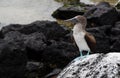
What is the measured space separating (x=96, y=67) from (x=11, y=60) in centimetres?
693

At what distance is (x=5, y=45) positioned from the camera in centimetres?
Result: 1542

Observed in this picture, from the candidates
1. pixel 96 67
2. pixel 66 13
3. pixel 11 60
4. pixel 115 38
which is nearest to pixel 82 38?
pixel 96 67

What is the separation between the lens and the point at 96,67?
28.9 ft

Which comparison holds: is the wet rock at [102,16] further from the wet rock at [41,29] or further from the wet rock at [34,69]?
the wet rock at [34,69]

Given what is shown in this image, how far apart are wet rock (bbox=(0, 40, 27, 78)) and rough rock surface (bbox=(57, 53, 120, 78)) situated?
6.13m

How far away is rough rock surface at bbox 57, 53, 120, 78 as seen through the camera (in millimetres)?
8531

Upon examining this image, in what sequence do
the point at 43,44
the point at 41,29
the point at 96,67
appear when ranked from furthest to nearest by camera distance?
the point at 41,29 → the point at 43,44 → the point at 96,67

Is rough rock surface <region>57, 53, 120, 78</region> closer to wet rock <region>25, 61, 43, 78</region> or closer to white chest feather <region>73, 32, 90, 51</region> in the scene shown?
white chest feather <region>73, 32, 90, 51</region>

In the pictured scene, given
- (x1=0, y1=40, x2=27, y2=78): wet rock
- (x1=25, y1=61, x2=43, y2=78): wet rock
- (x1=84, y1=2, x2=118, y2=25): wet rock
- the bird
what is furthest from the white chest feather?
(x1=84, y1=2, x2=118, y2=25): wet rock

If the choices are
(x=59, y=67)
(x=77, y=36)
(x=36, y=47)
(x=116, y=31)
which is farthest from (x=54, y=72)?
(x=116, y=31)

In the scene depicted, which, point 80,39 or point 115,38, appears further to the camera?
point 115,38

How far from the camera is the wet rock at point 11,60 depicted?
15180 millimetres

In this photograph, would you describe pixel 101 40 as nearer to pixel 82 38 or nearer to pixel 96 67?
pixel 82 38

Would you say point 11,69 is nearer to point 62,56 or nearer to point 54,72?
point 54,72
